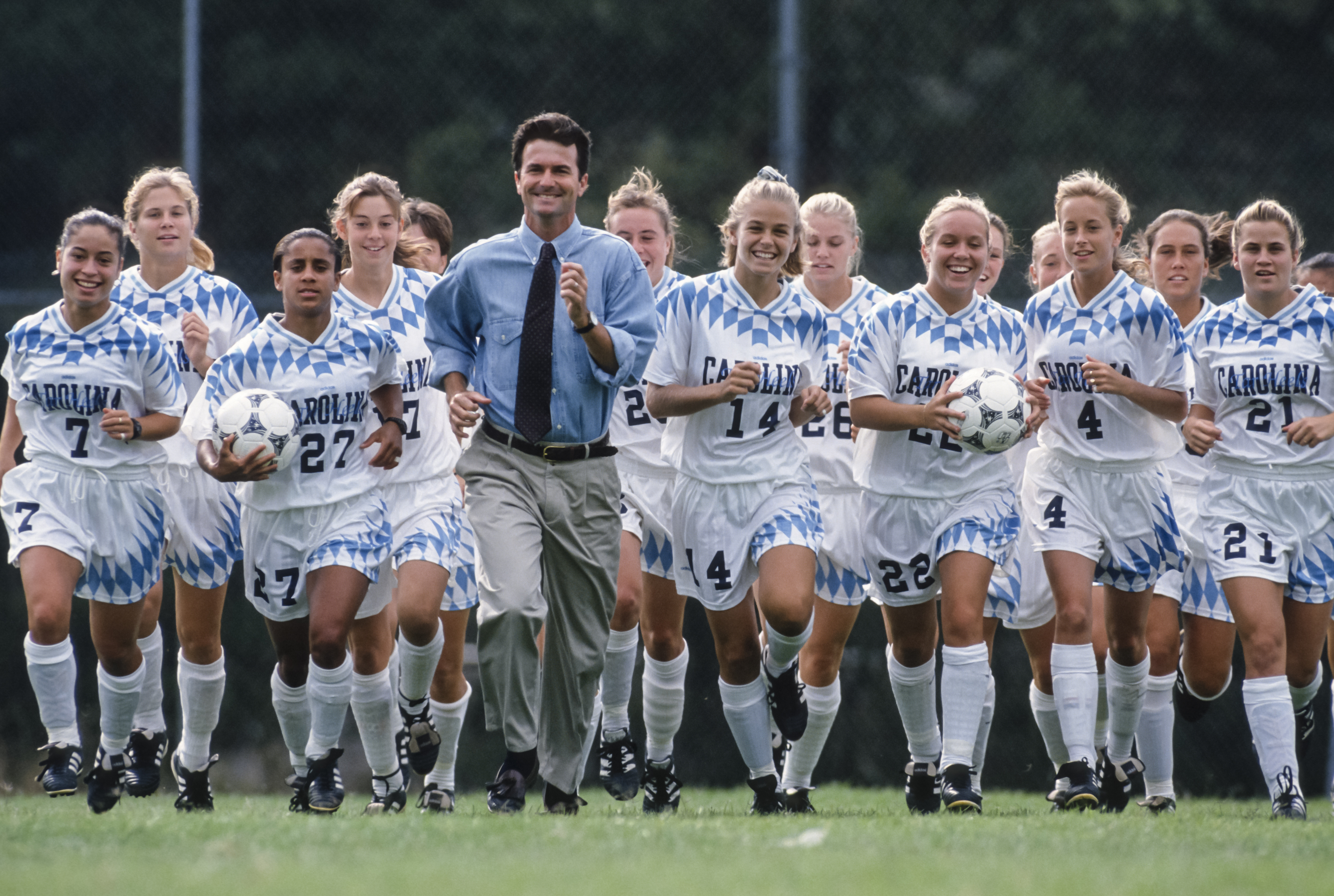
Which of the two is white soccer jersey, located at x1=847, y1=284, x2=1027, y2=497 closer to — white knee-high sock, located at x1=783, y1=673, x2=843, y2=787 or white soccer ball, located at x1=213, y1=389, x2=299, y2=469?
white knee-high sock, located at x1=783, y1=673, x2=843, y2=787

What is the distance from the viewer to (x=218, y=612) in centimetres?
696

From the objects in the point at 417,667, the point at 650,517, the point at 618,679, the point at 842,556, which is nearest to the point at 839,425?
the point at 842,556

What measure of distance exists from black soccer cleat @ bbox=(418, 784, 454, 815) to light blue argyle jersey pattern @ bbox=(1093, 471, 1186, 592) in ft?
8.65

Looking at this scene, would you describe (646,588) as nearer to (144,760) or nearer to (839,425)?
(839,425)

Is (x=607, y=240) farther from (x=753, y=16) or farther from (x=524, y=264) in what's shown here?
(x=753, y=16)

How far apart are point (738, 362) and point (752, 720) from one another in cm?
132

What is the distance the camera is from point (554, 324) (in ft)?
18.4

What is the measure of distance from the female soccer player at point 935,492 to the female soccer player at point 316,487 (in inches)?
69.9

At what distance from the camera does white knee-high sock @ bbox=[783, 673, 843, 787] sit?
6867mm

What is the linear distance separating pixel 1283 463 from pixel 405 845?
365 cm

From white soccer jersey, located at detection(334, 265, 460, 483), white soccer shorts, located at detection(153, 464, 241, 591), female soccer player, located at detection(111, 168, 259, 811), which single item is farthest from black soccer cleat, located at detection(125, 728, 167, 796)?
white soccer jersey, located at detection(334, 265, 460, 483)

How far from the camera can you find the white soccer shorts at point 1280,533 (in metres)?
6.32

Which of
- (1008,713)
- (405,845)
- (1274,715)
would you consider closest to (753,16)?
(1008,713)

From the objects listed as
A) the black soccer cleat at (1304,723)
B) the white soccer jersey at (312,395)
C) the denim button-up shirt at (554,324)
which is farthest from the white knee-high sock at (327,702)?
the black soccer cleat at (1304,723)
